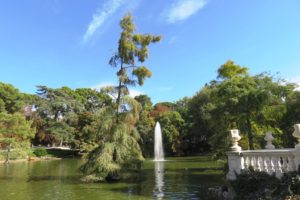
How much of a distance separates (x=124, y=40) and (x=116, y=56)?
1.03 metres

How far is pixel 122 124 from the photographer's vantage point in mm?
16234

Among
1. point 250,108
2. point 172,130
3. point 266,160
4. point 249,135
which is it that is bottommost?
point 266,160

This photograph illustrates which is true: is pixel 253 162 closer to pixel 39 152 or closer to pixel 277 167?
pixel 277 167

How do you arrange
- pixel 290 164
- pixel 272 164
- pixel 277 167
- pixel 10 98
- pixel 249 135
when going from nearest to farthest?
pixel 290 164 < pixel 277 167 < pixel 272 164 < pixel 249 135 < pixel 10 98

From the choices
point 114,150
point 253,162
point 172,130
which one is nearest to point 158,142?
point 172,130

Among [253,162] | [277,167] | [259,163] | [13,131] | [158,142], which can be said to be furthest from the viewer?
[158,142]

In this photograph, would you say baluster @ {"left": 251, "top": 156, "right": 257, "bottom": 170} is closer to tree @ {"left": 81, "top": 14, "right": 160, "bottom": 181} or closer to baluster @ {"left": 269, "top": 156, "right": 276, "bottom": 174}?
baluster @ {"left": 269, "top": 156, "right": 276, "bottom": 174}

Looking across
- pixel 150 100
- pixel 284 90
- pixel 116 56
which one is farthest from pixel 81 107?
pixel 284 90

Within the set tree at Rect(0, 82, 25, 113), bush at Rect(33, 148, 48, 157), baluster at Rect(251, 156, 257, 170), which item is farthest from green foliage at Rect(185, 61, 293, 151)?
tree at Rect(0, 82, 25, 113)

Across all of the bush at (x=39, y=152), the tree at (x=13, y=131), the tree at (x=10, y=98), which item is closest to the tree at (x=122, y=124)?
the tree at (x=13, y=131)

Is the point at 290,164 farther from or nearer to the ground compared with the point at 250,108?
nearer to the ground

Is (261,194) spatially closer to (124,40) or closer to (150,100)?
(124,40)

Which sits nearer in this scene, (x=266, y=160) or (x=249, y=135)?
(x=266, y=160)

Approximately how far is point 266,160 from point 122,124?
377 inches
